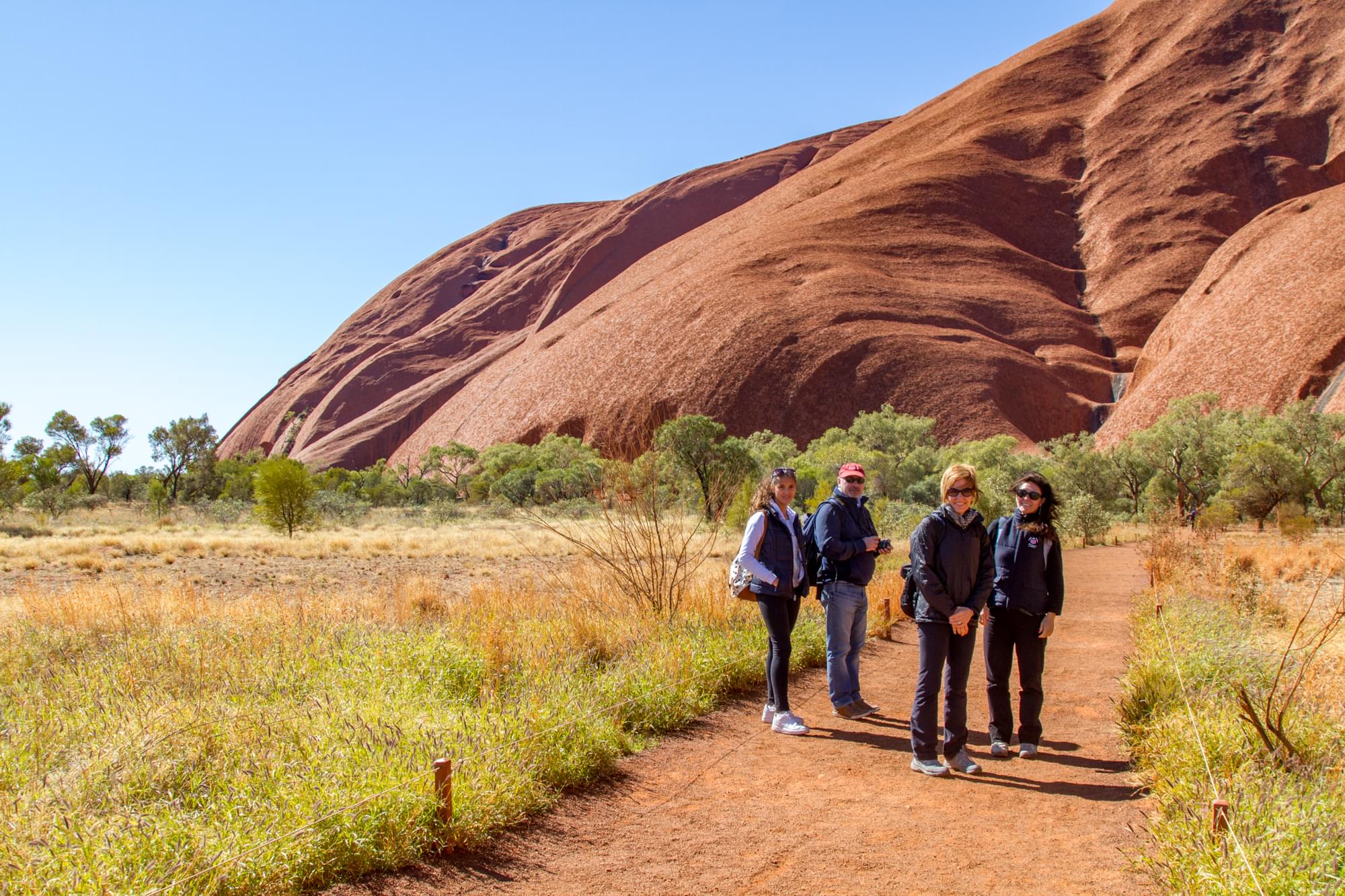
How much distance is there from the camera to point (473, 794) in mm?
3865

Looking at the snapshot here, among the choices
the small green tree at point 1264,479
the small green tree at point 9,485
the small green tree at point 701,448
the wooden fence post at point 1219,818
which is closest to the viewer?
the wooden fence post at point 1219,818

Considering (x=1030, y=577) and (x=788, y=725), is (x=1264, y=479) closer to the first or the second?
(x=1030, y=577)

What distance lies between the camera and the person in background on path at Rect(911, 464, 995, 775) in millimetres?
4547

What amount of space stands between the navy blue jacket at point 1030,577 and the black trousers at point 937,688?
1.10 ft

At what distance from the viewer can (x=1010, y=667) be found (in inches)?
196

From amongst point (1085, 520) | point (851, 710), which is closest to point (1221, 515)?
point (1085, 520)

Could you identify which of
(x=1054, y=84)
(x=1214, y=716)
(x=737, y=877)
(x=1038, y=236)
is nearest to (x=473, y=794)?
(x=737, y=877)

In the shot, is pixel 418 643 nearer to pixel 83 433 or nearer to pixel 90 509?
pixel 90 509

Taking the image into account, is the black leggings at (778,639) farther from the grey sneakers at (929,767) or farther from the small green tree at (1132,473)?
the small green tree at (1132,473)

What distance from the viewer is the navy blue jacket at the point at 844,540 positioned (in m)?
5.41

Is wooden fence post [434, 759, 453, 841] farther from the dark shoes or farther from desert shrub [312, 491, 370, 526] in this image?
desert shrub [312, 491, 370, 526]

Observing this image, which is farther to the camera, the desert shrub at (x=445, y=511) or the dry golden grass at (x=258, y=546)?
the desert shrub at (x=445, y=511)

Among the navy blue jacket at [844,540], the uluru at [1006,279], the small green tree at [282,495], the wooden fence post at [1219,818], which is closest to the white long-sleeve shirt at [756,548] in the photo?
the navy blue jacket at [844,540]

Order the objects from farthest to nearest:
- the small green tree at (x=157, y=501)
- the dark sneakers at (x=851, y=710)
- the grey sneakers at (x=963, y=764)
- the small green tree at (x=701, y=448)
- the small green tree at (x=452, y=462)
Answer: the small green tree at (x=452, y=462), the small green tree at (x=157, y=501), the small green tree at (x=701, y=448), the dark sneakers at (x=851, y=710), the grey sneakers at (x=963, y=764)
